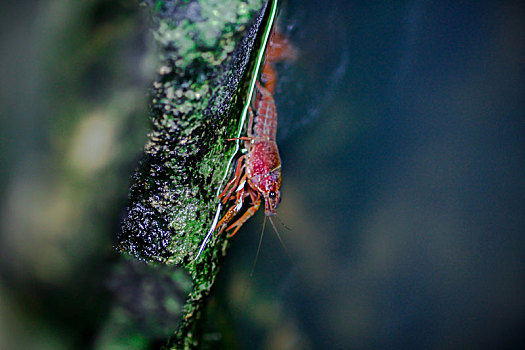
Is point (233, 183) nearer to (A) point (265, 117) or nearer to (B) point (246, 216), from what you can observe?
(B) point (246, 216)

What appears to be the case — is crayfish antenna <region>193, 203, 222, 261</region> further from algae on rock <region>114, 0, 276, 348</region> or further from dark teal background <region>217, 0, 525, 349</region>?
dark teal background <region>217, 0, 525, 349</region>

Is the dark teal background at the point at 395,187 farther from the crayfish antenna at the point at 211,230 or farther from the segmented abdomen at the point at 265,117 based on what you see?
the crayfish antenna at the point at 211,230

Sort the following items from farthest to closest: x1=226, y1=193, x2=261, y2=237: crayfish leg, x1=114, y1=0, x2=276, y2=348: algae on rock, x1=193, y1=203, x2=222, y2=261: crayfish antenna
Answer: x1=226, y1=193, x2=261, y2=237: crayfish leg < x1=193, y1=203, x2=222, y2=261: crayfish antenna < x1=114, y1=0, x2=276, y2=348: algae on rock

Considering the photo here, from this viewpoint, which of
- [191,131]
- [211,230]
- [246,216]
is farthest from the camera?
[246,216]

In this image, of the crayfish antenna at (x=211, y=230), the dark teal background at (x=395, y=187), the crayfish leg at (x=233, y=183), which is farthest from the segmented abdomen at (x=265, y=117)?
the crayfish antenna at (x=211, y=230)

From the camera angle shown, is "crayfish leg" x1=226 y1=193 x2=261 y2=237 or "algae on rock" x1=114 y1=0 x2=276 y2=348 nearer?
"algae on rock" x1=114 y1=0 x2=276 y2=348

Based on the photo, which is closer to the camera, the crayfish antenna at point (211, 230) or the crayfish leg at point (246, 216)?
the crayfish antenna at point (211, 230)

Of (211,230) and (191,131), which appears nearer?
(191,131)

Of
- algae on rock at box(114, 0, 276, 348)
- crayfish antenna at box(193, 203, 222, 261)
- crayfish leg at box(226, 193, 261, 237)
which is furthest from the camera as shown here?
crayfish leg at box(226, 193, 261, 237)

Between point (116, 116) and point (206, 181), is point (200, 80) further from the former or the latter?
point (206, 181)

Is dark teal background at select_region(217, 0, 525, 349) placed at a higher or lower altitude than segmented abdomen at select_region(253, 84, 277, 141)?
lower

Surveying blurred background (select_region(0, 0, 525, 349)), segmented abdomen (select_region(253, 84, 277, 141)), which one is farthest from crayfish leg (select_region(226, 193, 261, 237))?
segmented abdomen (select_region(253, 84, 277, 141))

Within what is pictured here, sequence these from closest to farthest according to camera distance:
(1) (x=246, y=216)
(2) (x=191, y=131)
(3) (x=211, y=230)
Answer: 1. (2) (x=191, y=131)
2. (3) (x=211, y=230)
3. (1) (x=246, y=216)

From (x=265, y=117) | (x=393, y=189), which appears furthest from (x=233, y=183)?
(x=393, y=189)
